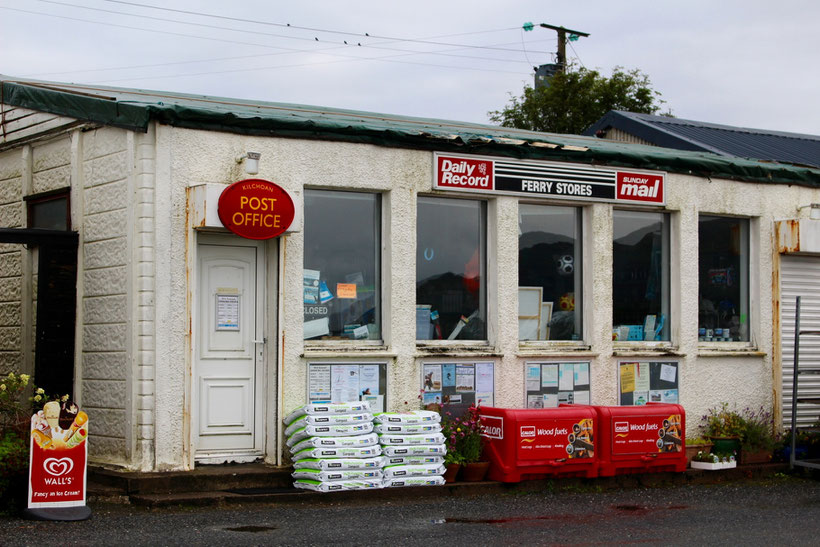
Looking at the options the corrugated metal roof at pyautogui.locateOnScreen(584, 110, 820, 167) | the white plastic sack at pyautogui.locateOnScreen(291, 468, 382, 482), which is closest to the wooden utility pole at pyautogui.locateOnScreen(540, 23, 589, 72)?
the corrugated metal roof at pyautogui.locateOnScreen(584, 110, 820, 167)

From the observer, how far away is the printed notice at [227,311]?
1077 cm

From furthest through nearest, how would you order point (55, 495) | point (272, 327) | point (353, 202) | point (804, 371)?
point (804, 371) < point (353, 202) < point (272, 327) < point (55, 495)

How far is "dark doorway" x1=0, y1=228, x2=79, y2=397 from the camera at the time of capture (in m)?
11.1

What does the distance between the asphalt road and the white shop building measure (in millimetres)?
1296

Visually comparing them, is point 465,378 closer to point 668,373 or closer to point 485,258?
point 485,258

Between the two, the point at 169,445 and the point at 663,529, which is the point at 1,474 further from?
the point at 663,529

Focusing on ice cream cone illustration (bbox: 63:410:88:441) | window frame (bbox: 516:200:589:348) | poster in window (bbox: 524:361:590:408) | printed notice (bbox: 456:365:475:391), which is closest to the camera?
ice cream cone illustration (bbox: 63:410:88:441)

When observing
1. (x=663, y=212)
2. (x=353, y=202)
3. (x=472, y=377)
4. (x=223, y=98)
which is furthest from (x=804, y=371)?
(x=223, y=98)

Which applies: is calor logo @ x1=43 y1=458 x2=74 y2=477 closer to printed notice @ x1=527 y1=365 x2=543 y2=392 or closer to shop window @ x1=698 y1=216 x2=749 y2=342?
printed notice @ x1=527 y1=365 x2=543 y2=392

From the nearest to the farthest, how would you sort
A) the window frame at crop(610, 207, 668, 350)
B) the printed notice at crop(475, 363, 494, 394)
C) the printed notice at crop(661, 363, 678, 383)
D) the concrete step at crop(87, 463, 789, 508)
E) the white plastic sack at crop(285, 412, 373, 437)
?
the concrete step at crop(87, 463, 789, 508) < the white plastic sack at crop(285, 412, 373, 437) < the printed notice at crop(475, 363, 494, 394) < the printed notice at crop(661, 363, 678, 383) < the window frame at crop(610, 207, 668, 350)

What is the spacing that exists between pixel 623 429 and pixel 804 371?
2.85 m

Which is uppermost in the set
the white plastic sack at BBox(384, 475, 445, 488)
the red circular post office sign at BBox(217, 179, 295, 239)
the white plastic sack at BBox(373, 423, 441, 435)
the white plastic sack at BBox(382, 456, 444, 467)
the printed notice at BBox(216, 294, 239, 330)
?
the red circular post office sign at BBox(217, 179, 295, 239)

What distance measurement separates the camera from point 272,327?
428 inches

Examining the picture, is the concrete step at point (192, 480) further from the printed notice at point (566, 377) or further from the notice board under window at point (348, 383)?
the printed notice at point (566, 377)
